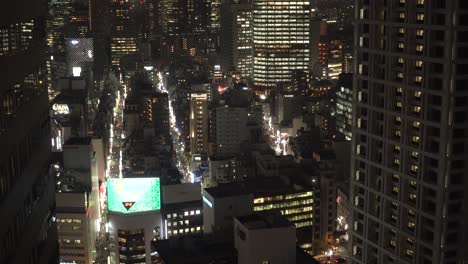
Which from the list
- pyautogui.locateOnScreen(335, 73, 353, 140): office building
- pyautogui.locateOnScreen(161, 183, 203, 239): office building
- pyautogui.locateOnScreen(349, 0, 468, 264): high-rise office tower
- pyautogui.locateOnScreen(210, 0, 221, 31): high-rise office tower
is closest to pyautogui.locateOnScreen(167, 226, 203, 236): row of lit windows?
pyautogui.locateOnScreen(161, 183, 203, 239): office building

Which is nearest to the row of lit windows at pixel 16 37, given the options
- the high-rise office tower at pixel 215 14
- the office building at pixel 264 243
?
the office building at pixel 264 243

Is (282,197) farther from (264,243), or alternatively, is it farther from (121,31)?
(121,31)

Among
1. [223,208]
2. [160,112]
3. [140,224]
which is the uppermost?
[223,208]

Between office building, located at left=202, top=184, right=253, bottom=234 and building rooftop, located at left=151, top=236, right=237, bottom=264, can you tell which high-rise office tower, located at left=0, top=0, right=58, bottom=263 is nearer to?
building rooftop, located at left=151, top=236, right=237, bottom=264

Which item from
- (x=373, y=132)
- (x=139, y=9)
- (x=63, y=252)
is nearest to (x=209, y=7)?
(x=139, y=9)

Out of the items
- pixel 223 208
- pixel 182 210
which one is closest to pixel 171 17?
pixel 182 210

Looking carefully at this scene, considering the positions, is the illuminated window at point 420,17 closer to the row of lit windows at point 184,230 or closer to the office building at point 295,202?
the office building at point 295,202
